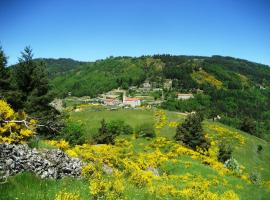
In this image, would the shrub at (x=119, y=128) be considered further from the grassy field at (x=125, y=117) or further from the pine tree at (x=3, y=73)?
the pine tree at (x=3, y=73)

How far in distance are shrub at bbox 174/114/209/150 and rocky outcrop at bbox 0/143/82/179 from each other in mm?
59694

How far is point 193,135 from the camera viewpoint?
3108 inches

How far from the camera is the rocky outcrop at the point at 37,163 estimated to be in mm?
15781

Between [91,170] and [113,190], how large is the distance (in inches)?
189

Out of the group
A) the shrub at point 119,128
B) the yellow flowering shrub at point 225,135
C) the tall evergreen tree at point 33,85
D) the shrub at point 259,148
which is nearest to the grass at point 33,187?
the tall evergreen tree at point 33,85

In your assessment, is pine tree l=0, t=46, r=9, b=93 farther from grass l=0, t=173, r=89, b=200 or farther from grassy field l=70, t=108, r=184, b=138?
grassy field l=70, t=108, r=184, b=138

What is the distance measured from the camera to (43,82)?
54.4 m

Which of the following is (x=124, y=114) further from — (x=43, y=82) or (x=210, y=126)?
→ (x=43, y=82)

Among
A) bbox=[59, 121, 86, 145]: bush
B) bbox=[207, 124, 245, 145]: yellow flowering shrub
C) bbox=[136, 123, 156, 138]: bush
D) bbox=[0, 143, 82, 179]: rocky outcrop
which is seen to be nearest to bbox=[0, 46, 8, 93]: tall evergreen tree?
bbox=[59, 121, 86, 145]: bush

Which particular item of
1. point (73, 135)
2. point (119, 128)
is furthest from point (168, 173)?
point (119, 128)

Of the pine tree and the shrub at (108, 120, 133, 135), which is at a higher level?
the pine tree

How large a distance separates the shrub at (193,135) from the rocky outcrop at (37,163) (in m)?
59.7

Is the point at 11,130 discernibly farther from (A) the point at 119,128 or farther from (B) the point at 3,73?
(A) the point at 119,128

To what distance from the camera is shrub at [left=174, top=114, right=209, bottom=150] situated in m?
77.8
